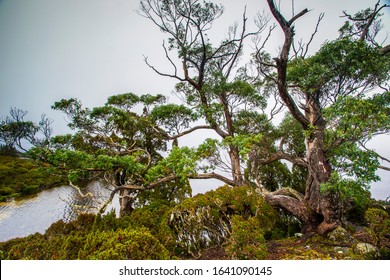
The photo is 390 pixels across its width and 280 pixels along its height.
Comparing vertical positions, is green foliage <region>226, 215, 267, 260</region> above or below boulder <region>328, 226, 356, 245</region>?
above

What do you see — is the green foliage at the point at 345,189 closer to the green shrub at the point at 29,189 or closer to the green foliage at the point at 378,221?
the green foliage at the point at 378,221

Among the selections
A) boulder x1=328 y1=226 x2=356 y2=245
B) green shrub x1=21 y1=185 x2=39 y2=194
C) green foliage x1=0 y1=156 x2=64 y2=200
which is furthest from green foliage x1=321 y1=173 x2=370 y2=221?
green shrub x1=21 y1=185 x2=39 y2=194

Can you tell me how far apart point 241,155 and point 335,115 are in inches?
76.6

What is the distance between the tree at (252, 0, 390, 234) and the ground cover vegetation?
0.02 metres

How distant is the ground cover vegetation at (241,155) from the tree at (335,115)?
23 millimetres

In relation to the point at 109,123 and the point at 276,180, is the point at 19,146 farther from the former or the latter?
the point at 276,180

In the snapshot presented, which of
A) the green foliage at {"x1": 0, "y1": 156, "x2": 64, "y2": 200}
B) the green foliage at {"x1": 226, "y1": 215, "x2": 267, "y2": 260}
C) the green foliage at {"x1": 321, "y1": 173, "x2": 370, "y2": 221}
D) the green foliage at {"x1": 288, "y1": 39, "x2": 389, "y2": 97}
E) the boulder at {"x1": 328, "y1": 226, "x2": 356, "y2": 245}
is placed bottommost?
the boulder at {"x1": 328, "y1": 226, "x2": 356, "y2": 245}

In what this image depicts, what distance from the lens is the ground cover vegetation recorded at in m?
3.12

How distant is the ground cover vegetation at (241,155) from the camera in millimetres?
3125

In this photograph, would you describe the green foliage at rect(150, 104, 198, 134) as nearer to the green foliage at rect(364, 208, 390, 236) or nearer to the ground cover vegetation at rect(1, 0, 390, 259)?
the ground cover vegetation at rect(1, 0, 390, 259)

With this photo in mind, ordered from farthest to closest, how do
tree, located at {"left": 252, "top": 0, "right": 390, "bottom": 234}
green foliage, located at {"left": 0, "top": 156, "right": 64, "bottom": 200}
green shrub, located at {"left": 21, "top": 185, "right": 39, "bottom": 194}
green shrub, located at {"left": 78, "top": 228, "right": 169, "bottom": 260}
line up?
1. green shrub, located at {"left": 21, "top": 185, "right": 39, "bottom": 194}
2. green foliage, located at {"left": 0, "top": 156, "right": 64, "bottom": 200}
3. tree, located at {"left": 252, "top": 0, "right": 390, "bottom": 234}
4. green shrub, located at {"left": 78, "top": 228, "right": 169, "bottom": 260}

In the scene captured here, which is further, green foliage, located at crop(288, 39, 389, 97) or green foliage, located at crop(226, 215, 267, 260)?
green foliage, located at crop(288, 39, 389, 97)
